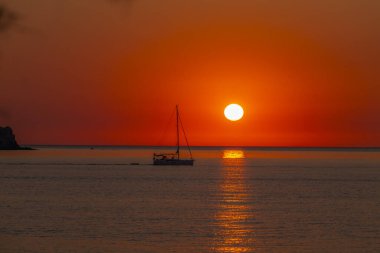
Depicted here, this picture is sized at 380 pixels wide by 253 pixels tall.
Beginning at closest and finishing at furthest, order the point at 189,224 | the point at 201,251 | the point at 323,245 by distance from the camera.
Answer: the point at 201,251 → the point at 323,245 → the point at 189,224

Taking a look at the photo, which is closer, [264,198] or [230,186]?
[264,198]

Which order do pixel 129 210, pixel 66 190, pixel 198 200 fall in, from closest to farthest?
pixel 129 210
pixel 198 200
pixel 66 190

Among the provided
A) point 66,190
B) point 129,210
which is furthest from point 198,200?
point 66,190

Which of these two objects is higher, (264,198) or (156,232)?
(156,232)

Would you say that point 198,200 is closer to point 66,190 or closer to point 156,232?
point 66,190

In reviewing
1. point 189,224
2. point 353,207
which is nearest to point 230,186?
point 353,207

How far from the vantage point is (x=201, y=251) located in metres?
44.6

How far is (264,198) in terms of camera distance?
8731cm

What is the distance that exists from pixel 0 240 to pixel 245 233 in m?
18.7

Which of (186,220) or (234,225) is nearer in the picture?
(234,225)

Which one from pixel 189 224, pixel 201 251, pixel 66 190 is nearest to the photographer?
pixel 201 251

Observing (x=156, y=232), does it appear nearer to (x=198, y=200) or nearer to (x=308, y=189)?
(x=198, y=200)

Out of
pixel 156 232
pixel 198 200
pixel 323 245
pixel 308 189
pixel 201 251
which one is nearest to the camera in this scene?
pixel 201 251

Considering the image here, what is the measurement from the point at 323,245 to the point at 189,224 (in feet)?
46.3
